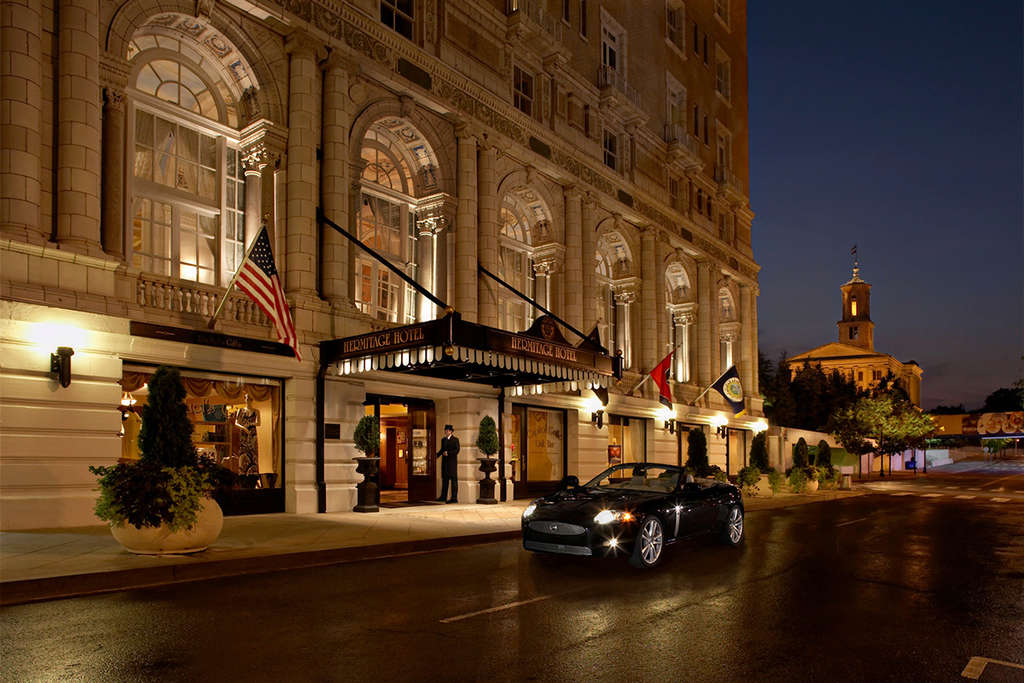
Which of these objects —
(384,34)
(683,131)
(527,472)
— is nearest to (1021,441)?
(683,131)

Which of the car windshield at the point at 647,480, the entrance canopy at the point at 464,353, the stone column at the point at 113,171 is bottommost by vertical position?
the car windshield at the point at 647,480

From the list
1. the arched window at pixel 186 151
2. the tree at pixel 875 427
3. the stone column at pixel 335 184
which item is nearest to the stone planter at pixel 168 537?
the arched window at pixel 186 151

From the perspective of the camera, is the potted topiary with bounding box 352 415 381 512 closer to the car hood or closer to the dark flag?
the car hood

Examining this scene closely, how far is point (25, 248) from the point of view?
13.6 m

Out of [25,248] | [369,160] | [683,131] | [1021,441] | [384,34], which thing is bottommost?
[1021,441]

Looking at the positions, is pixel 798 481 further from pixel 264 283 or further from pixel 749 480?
pixel 264 283

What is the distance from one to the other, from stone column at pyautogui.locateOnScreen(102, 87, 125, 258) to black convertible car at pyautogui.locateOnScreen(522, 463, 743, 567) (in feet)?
32.1

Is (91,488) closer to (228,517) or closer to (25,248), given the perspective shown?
(228,517)

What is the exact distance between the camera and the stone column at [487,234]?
80.2ft

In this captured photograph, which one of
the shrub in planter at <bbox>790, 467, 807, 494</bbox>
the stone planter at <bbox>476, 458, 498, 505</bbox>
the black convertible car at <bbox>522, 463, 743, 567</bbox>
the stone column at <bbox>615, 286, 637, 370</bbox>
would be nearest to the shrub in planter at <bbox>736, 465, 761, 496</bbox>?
the shrub in planter at <bbox>790, 467, 807, 494</bbox>

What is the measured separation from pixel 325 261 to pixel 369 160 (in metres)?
4.95

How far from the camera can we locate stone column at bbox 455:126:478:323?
23.7 meters

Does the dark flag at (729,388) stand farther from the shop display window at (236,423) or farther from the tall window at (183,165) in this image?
the tall window at (183,165)

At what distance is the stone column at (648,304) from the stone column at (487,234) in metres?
11.3
